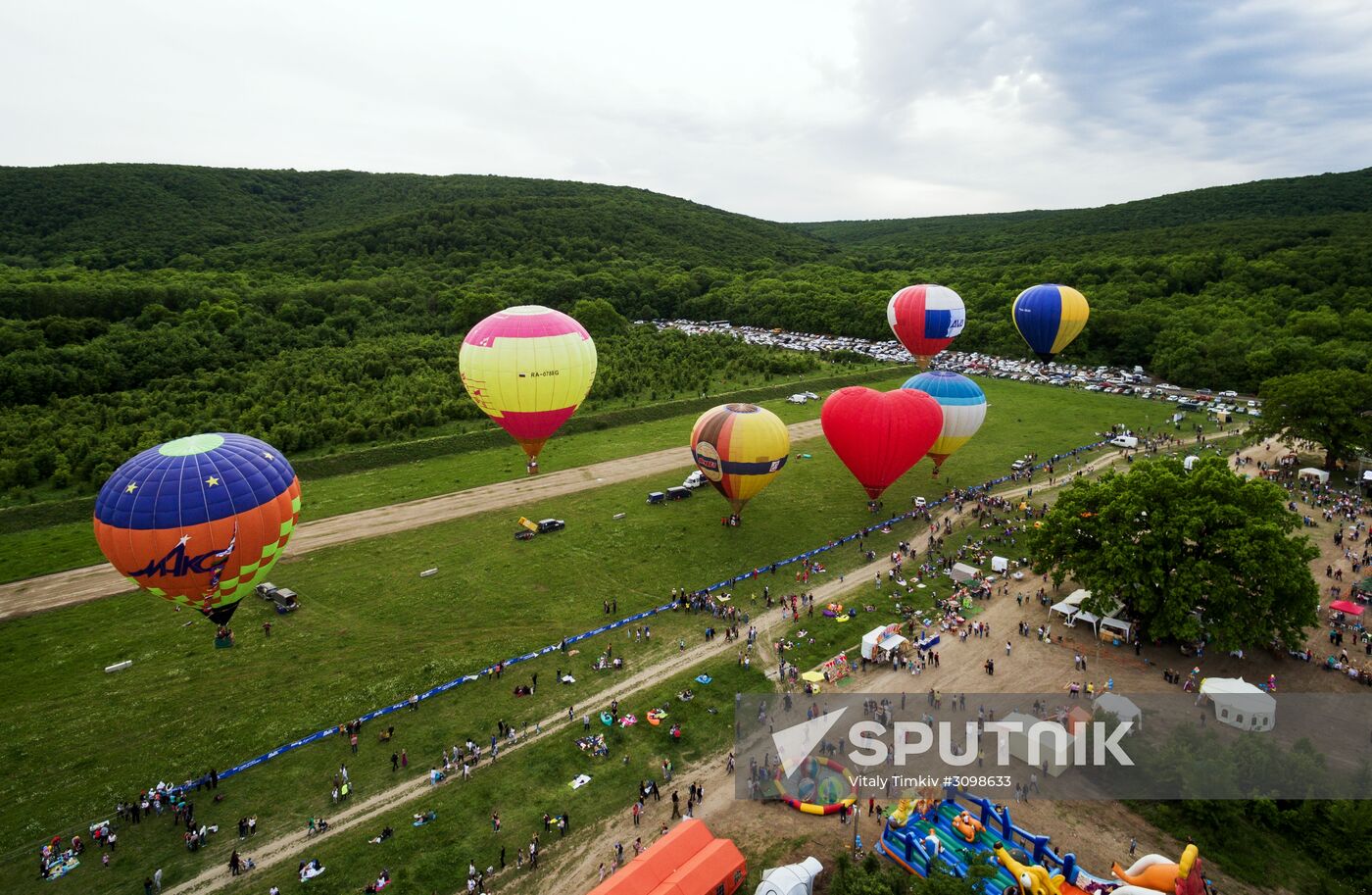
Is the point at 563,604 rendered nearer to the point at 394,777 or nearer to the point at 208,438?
the point at 394,777

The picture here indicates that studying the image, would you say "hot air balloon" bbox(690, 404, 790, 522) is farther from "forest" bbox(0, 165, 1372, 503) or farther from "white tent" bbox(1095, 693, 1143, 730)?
"forest" bbox(0, 165, 1372, 503)

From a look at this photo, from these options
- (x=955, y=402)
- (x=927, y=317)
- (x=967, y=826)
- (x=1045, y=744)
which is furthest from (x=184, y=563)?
(x=927, y=317)

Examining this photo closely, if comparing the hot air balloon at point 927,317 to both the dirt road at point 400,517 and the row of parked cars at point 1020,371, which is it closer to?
the row of parked cars at point 1020,371

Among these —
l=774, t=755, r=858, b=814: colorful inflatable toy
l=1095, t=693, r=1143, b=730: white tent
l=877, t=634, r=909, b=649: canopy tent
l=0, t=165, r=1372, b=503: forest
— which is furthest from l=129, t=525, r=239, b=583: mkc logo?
l=0, t=165, r=1372, b=503: forest

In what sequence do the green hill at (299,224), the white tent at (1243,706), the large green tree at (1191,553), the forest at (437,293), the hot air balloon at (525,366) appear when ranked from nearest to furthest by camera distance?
the white tent at (1243,706)
the large green tree at (1191,553)
the hot air balloon at (525,366)
the forest at (437,293)
the green hill at (299,224)

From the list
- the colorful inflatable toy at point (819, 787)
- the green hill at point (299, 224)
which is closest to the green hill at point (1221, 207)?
the green hill at point (299, 224)

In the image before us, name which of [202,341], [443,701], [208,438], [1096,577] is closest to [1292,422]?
[1096,577]
